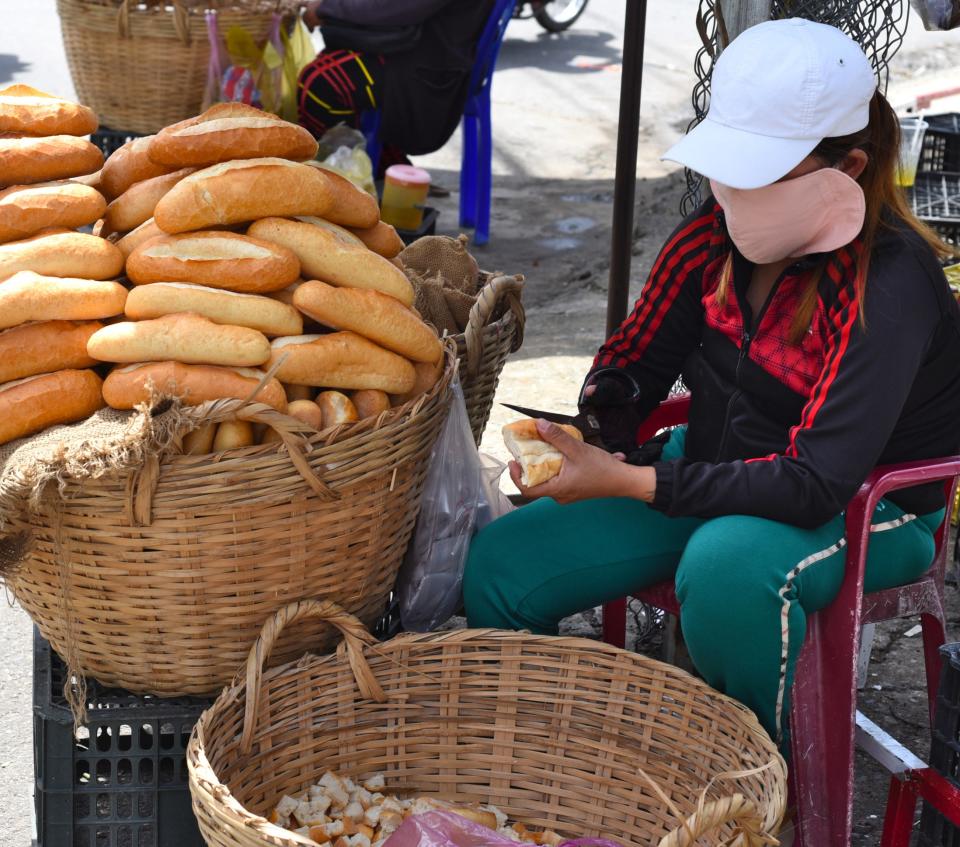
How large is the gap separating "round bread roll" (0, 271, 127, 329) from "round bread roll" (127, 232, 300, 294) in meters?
0.06

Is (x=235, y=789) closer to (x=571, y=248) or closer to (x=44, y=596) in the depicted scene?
(x=44, y=596)

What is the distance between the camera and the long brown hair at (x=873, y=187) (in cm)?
175

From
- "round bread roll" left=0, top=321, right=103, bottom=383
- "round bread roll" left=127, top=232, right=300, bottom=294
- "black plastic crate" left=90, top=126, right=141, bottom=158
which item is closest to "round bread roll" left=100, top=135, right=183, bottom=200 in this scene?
"round bread roll" left=127, top=232, right=300, bottom=294

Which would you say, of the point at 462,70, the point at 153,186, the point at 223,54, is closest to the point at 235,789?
the point at 153,186

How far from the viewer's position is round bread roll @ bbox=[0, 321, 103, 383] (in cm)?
168

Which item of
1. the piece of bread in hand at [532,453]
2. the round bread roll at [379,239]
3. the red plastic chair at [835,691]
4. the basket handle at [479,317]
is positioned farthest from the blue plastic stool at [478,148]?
the red plastic chair at [835,691]

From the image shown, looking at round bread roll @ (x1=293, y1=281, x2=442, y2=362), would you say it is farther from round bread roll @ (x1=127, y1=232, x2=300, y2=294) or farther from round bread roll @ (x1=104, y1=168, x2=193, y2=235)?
round bread roll @ (x1=104, y1=168, x2=193, y2=235)

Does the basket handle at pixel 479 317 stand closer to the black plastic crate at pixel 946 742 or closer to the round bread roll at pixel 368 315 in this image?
the round bread roll at pixel 368 315

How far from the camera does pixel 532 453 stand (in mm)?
1823

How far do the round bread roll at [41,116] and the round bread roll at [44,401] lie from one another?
1.58 ft

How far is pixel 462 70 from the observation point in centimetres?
471

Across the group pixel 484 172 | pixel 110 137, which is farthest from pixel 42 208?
pixel 484 172

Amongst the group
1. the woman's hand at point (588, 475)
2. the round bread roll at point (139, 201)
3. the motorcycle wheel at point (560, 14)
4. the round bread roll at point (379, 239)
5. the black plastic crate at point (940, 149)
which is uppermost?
the round bread roll at point (139, 201)

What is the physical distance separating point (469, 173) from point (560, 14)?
18.0 feet
